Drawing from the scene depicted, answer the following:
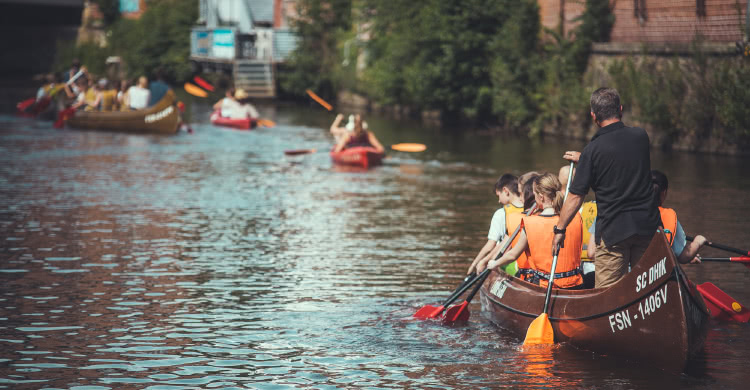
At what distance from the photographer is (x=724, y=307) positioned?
9719 mm

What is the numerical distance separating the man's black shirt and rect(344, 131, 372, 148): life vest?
627 inches

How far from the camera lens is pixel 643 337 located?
7875mm

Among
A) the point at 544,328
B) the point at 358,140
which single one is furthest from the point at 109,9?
the point at 544,328

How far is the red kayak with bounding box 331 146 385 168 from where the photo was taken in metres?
23.0

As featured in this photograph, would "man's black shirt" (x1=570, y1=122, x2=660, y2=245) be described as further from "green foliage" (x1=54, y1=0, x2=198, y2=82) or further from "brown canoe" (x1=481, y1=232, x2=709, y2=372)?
"green foliage" (x1=54, y1=0, x2=198, y2=82)

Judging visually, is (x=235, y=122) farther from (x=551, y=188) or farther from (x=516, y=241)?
(x=551, y=188)

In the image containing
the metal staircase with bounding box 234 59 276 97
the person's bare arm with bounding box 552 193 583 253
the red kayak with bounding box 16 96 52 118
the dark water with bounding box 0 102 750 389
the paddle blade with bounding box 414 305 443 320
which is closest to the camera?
the person's bare arm with bounding box 552 193 583 253

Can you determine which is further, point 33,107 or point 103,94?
point 33,107

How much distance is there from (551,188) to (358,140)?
49.5ft

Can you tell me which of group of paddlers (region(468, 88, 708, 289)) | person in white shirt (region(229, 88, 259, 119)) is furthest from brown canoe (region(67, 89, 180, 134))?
group of paddlers (region(468, 88, 708, 289))

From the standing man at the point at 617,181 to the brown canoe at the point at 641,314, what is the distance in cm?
22

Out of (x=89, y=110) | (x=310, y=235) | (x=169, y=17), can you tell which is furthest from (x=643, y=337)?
(x=169, y=17)

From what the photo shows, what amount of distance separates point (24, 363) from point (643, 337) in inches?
177

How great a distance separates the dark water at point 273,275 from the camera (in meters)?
8.14
